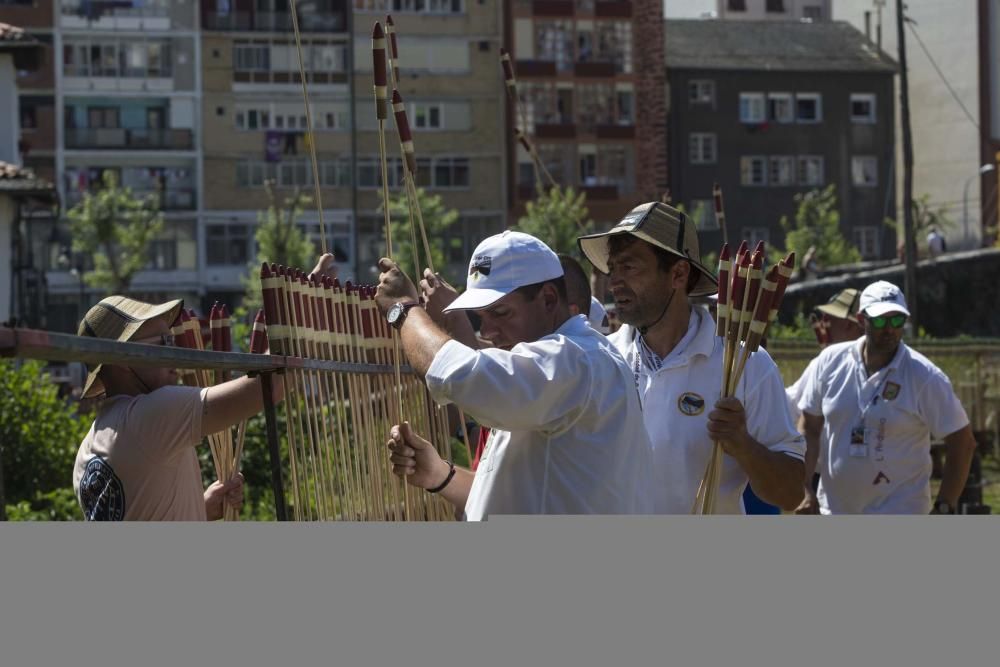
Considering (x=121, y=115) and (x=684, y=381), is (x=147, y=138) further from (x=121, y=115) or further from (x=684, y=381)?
(x=684, y=381)

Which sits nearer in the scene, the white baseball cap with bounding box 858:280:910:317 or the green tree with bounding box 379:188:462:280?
the white baseball cap with bounding box 858:280:910:317

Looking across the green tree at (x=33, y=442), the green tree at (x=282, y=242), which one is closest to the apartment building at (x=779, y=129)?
the green tree at (x=282, y=242)

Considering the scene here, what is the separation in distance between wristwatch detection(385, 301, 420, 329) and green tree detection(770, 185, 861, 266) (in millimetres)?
62126

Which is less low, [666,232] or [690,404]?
[666,232]

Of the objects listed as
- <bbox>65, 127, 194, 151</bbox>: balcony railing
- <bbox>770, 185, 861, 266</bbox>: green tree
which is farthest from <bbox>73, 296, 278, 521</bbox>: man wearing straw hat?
<bbox>65, 127, 194, 151</bbox>: balcony railing

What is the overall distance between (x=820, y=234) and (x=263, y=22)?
22379 millimetres

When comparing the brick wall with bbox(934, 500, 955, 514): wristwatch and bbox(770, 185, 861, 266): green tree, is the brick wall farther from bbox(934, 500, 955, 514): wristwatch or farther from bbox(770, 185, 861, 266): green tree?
bbox(934, 500, 955, 514): wristwatch

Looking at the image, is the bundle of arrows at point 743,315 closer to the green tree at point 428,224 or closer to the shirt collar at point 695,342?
the shirt collar at point 695,342

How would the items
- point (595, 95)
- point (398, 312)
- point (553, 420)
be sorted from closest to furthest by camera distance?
point (553, 420) → point (398, 312) → point (595, 95)

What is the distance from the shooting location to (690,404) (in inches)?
252

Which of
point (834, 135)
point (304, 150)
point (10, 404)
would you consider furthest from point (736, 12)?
point (10, 404)

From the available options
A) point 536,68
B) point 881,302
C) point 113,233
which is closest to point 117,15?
point 113,233

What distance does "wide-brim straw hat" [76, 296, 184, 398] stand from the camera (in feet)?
18.9

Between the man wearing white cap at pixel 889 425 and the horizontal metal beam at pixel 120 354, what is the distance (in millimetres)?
4884
